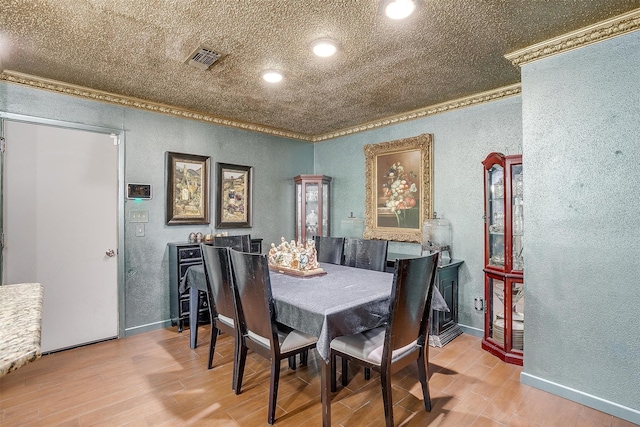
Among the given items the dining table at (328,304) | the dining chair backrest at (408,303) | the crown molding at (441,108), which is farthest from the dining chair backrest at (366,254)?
the crown molding at (441,108)

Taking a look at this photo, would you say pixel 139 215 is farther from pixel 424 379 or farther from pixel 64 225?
pixel 424 379

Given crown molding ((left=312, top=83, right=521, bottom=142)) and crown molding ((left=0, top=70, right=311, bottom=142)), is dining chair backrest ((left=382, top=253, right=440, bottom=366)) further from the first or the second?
crown molding ((left=0, top=70, right=311, bottom=142))

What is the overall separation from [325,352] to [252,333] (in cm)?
72

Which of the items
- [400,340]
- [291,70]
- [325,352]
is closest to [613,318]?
[400,340]

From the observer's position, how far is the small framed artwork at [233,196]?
425 cm

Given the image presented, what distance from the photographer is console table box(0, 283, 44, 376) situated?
0.84 m

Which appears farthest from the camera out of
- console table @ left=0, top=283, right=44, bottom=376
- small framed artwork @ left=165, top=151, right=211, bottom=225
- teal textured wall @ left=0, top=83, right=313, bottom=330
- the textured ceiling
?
small framed artwork @ left=165, top=151, right=211, bottom=225

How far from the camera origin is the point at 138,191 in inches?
140

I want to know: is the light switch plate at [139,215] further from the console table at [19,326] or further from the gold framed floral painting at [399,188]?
the gold framed floral painting at [399,188]

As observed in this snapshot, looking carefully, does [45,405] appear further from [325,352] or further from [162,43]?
[162,43]

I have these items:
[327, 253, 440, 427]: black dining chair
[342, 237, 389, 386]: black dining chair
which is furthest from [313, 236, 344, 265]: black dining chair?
[327, 253, 440, 427]: black dining chair

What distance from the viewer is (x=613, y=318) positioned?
2.09 metres

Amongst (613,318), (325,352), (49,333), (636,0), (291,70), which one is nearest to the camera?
A: (325,352)

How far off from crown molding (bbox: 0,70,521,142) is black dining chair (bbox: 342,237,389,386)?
172 centimetres
